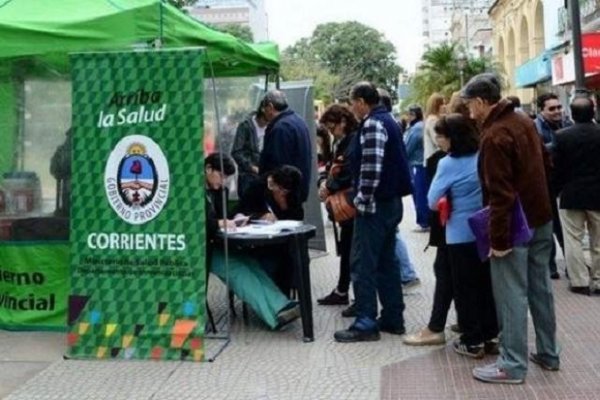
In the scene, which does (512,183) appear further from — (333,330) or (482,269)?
(333,330)

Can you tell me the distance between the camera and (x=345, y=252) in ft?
24.8

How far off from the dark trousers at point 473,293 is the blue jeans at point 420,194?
229 inches

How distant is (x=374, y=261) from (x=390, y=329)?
66 cm

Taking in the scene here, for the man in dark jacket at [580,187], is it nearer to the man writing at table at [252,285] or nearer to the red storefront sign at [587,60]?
the man writing at table at [252,285]

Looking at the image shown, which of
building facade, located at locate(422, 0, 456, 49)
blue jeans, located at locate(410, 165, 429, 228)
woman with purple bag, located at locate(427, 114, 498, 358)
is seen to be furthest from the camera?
building facade, located at locate(422, 0, 456, 49)

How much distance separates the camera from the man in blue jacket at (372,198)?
6.10 meters

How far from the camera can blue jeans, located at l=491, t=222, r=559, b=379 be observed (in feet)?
16.9

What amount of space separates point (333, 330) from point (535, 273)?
197 cm

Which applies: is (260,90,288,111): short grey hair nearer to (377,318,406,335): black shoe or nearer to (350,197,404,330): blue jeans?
(350,197,404,330): blue jeans

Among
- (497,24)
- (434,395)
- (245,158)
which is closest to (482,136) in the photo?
(434,395)

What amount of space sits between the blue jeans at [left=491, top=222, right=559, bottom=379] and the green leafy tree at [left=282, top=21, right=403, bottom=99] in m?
75.6

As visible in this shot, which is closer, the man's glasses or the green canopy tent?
the green canopy tent

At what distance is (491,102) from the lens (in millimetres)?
5199

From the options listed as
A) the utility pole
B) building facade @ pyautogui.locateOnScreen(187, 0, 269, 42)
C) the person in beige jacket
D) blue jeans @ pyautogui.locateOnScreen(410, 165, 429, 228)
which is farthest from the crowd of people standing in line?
building facade @ pyautogui.locateOnScreen(187, 0, 269, 42)
